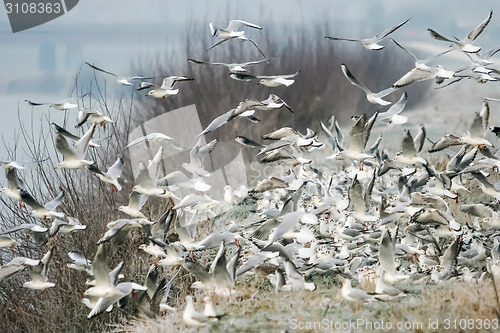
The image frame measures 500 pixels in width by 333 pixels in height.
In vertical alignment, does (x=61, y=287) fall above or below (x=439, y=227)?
below

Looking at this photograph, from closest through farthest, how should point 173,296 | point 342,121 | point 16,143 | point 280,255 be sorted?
point 280,255 < point 173,296 < point 16,143 < point 342,121

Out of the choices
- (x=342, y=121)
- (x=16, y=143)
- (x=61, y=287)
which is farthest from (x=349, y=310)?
(x=342, y=121)

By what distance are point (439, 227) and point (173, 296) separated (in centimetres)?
272

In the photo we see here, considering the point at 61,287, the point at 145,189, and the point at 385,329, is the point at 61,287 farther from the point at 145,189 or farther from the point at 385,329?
the point at 385,329

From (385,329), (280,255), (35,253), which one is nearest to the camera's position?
(385,329)

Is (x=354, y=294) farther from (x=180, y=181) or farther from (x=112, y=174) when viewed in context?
(x=112, y=174)

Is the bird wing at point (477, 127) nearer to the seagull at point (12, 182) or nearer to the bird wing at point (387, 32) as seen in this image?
the bird wing at point (387, 32)

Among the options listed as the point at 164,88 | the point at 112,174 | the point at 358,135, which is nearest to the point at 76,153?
the point at 112,174

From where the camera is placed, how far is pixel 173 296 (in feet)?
22.1

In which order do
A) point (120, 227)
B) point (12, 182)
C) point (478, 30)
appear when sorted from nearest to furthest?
point (120, 227), point (12, 182), point (478, 30)

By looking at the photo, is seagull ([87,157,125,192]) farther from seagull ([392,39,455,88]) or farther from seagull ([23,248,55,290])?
seagull ([392,39,455,88])

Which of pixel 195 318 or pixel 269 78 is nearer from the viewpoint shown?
pixel 195 318

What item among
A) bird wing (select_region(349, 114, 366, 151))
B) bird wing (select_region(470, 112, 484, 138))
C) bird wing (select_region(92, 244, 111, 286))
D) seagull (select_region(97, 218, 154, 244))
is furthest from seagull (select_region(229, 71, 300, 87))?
bird wing (select_region(92, 244, 111, 286))

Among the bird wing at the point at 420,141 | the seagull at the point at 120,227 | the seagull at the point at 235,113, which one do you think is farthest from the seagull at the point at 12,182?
the bird wing at the point at 420,141
